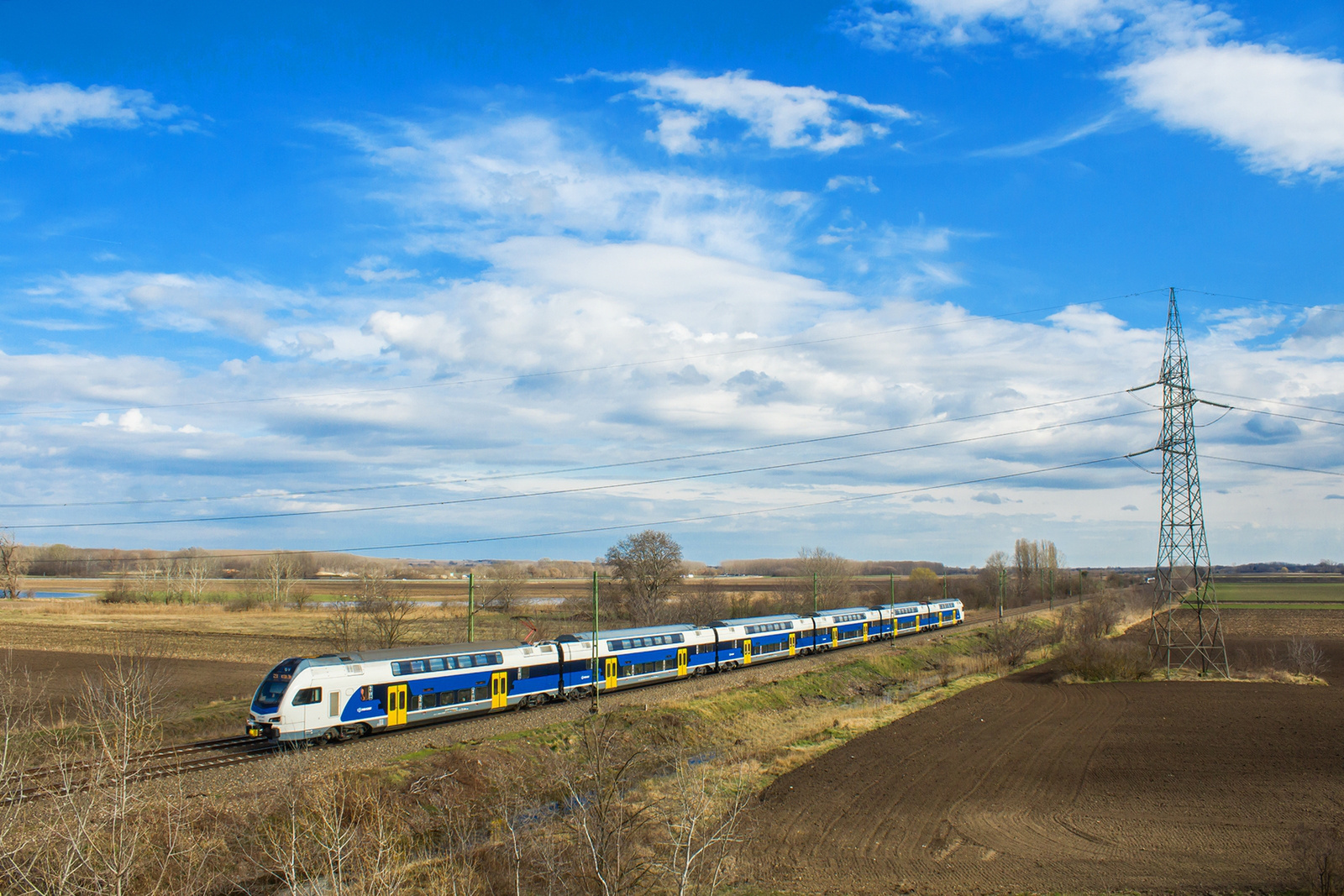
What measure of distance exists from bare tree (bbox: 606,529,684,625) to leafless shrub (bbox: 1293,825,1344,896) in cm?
6349

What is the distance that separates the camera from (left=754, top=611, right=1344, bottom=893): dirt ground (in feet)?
61.6

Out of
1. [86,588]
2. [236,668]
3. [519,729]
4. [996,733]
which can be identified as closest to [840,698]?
[996,733]

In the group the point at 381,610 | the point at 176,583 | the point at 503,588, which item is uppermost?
the point at 381,610

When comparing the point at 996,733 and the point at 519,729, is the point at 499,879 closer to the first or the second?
the point at 519,729

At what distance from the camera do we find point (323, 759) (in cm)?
2605

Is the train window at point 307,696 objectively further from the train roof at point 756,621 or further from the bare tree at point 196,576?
the bare tree at point 196,576

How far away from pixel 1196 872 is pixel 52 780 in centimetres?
2889

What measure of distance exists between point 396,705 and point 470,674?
372cm

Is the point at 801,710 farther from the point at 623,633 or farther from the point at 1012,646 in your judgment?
the point at 1012,646

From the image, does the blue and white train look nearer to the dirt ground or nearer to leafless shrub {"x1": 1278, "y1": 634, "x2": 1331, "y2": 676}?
the dirt ground

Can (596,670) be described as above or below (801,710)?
above

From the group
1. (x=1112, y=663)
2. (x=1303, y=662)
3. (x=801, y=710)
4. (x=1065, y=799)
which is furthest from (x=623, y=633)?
(x=1303, y=662)

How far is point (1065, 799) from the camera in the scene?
24.8 meters

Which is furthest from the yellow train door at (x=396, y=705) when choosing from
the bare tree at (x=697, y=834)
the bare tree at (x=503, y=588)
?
the bare tree at (x=503, y=588)
